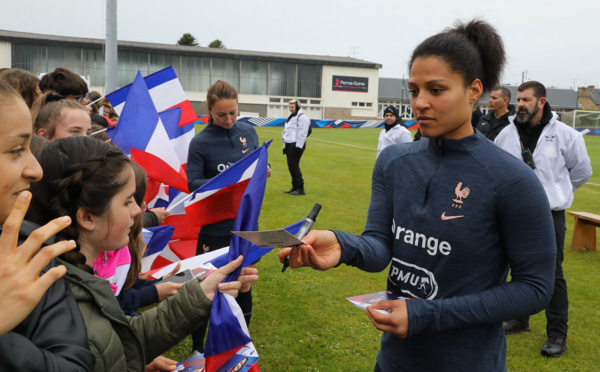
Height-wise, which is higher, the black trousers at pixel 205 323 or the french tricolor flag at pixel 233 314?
the french tricolor flag at pixel 233 314

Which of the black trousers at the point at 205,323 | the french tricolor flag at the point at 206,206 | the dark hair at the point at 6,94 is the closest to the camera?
the dark hair at the point at 6,94

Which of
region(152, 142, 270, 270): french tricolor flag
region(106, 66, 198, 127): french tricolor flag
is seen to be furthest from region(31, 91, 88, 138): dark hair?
region(106, 66, 198, 127): french tricolor flag

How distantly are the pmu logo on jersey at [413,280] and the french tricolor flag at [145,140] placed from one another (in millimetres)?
2425

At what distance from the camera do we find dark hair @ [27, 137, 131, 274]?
1.84 m

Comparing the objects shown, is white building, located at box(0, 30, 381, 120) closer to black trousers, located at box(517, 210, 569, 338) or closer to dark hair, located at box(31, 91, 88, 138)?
black trousers, located at box(517, 210, 569, 338)

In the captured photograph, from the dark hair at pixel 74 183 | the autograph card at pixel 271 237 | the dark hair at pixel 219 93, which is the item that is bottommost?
the autograph card at pixel 271 237

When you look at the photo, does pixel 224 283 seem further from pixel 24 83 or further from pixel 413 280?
pixel 24 83

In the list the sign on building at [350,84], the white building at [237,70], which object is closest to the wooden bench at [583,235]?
the white building at [237,70]

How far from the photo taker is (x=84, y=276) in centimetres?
159

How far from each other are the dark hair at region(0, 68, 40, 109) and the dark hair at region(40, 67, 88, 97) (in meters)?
0.27

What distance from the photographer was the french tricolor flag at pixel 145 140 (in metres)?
3.81

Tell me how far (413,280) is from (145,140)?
8.78 feet

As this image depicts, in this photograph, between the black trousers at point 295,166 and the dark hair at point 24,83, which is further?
the black trousers at point 295,166

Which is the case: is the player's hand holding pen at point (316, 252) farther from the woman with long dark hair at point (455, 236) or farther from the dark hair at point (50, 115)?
the dark hair at point (50, 115)
